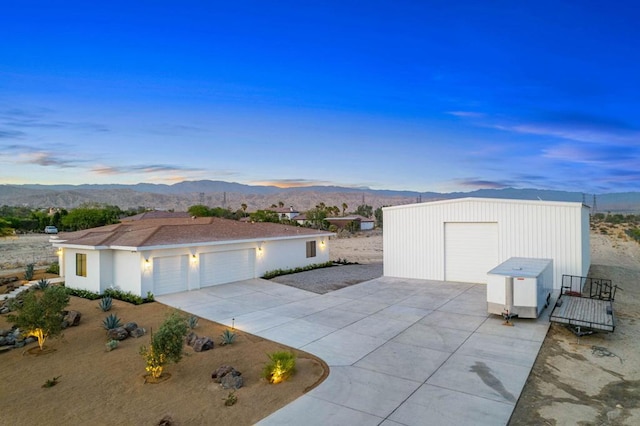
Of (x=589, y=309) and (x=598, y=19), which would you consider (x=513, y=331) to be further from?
(x=598, y=19)

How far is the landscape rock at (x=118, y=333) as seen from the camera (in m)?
10.2

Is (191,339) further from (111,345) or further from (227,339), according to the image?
(111,345)

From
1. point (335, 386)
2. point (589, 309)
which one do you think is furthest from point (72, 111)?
point (589, 309)

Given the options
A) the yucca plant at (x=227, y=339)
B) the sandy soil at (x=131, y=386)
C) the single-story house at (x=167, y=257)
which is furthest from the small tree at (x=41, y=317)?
the single-story house at (x=167, y=257)

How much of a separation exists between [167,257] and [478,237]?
1379 centimetres

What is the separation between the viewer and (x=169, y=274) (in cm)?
1588

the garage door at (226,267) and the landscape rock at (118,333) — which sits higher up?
the garage door at (226,267)

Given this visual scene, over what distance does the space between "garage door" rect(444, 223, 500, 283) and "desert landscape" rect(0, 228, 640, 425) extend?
19.8 feet

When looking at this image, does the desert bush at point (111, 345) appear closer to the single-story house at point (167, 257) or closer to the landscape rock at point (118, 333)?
the landscape rock at point (118, 333)

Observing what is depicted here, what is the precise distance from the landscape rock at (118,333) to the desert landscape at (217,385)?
0.26 meters

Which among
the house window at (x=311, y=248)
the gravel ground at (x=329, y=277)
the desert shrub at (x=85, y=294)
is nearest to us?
the desert shrub at (x=85, y=294)

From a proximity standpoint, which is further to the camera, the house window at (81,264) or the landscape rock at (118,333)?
the house window at (81,264)

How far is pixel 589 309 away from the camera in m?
10.9

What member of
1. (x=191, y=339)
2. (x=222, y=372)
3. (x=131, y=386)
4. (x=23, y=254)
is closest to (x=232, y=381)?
(x=222, y=372)
